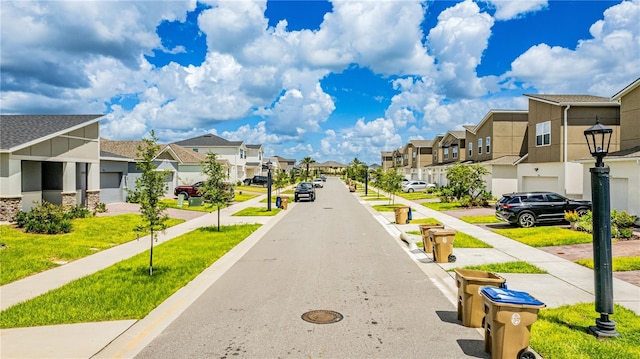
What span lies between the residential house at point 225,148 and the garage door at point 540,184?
44142mm

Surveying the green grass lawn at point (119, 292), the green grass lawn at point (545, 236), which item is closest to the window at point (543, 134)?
the green grass lawn at point (545, 236)

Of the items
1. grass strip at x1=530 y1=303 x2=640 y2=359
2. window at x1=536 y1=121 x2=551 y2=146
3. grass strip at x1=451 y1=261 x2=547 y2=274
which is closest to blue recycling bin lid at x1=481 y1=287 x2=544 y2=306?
grass strip at x1=530 y1=303 x2=640 y2=359

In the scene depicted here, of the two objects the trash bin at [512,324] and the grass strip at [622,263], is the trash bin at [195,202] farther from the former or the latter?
the trash bin at [512,324]

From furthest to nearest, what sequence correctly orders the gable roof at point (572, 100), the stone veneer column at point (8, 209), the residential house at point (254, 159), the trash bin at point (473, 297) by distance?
the residential house at point (254, 159) < the gable roof at point (572, 100) < the stone veneer column at point (8, 209) < the trash bin at point (473, 297)

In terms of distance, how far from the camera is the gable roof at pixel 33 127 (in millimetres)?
20156

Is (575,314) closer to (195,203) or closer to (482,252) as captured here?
(482,252)

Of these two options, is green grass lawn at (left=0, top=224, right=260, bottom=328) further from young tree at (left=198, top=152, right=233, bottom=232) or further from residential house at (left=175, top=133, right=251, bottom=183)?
residential house at (left=175, top=133, right=251, bottom=183)

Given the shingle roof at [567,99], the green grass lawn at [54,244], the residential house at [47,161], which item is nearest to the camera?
the green grass lawn at [54,244]

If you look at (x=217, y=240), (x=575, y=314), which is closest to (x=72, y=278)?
(x=217, y=240)

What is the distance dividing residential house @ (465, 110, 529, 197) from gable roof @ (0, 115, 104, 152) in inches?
1177

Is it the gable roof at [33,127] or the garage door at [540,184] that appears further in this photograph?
the garage door at [540,184]

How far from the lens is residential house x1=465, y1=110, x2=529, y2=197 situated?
125 feet

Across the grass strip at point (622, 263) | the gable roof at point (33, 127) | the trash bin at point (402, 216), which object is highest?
the gable roof at point (33, 127)

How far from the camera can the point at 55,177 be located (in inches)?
974
